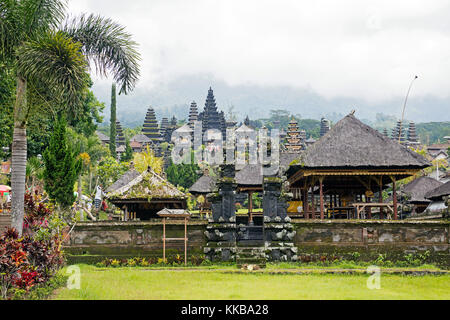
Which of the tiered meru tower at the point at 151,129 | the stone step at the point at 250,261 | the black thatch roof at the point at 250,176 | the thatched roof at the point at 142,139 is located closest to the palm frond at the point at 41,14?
the stone step at the point at 250,261

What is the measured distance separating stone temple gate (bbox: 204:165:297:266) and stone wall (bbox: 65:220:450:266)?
0.38m

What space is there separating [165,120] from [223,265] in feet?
361

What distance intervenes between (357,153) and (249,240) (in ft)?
18.8

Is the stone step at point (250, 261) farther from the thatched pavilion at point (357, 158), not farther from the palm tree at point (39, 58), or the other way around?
the palm tree at point (39, 58)

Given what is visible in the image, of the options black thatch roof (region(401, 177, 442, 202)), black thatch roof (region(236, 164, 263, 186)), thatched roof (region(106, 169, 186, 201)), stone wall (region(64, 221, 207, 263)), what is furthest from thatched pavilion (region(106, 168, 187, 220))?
black thatch roof (region(401, 177, 442, 202))

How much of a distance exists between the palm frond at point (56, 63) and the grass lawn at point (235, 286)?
484 cm

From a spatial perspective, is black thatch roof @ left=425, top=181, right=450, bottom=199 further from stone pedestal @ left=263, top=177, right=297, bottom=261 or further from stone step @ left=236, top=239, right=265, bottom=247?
stone step @ left=236, top=239, right=265, bottom=247

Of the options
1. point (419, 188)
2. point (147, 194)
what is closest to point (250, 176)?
point (147, 194)

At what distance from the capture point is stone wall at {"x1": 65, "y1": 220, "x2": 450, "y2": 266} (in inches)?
719

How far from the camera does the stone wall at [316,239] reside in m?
18.2

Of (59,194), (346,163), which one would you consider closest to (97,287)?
(346,163)

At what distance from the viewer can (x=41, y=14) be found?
1432 centimetres

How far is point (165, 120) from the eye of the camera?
413ft
